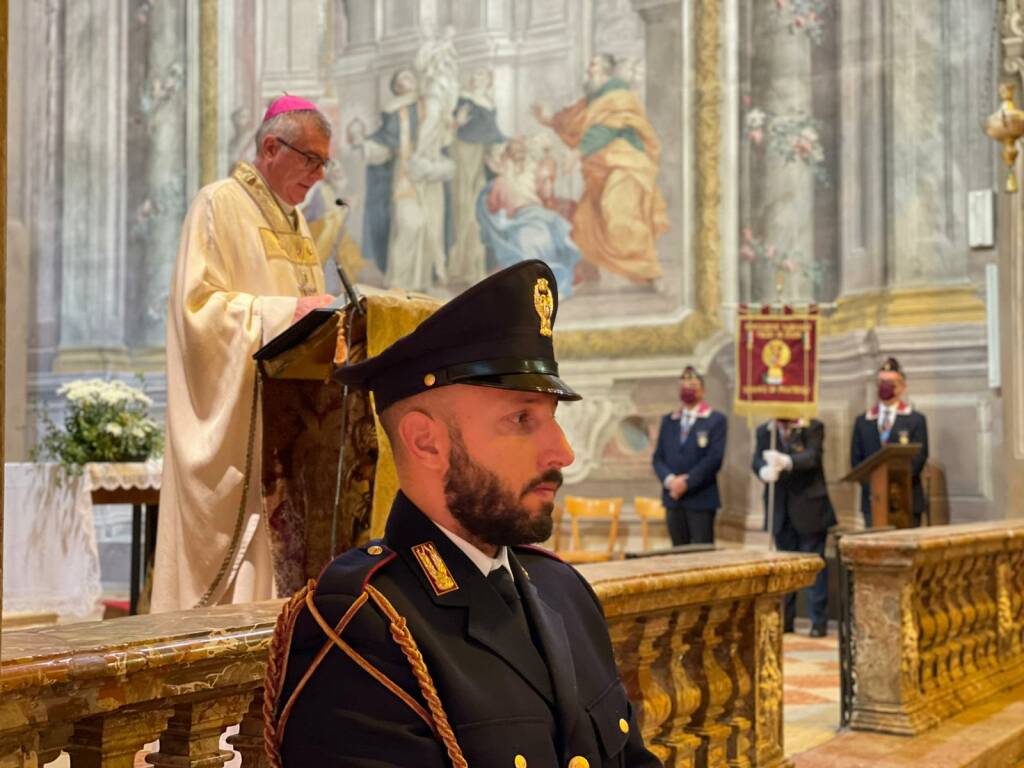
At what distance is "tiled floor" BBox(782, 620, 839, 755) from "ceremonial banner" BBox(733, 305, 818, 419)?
1.61 meters

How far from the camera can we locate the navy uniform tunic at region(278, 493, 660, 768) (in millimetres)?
1552

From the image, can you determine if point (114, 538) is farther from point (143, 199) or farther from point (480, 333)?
point (480, 333)

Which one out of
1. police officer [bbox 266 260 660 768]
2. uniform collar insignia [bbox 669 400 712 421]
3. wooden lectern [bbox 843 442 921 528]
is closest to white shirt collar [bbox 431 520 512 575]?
police officer [bbox 266 260 660 768]

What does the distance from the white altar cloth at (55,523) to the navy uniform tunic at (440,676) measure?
5362mm

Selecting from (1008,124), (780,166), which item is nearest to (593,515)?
(780,166)

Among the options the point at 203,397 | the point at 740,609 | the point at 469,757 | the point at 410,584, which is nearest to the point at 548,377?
the point at 410,584

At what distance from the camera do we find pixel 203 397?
3566 mm

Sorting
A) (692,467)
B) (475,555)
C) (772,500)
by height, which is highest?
(475,555)

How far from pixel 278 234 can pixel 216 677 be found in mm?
2015

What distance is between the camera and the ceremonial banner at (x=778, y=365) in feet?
30.3

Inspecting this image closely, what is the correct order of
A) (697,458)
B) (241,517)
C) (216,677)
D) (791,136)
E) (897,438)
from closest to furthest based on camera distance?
(216,677) < (241,517) < (897,438) < (697,458) < (791,136)

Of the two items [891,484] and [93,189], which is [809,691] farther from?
[93,189]

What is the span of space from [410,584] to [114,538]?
12.5 meters

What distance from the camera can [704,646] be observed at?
143 inches
